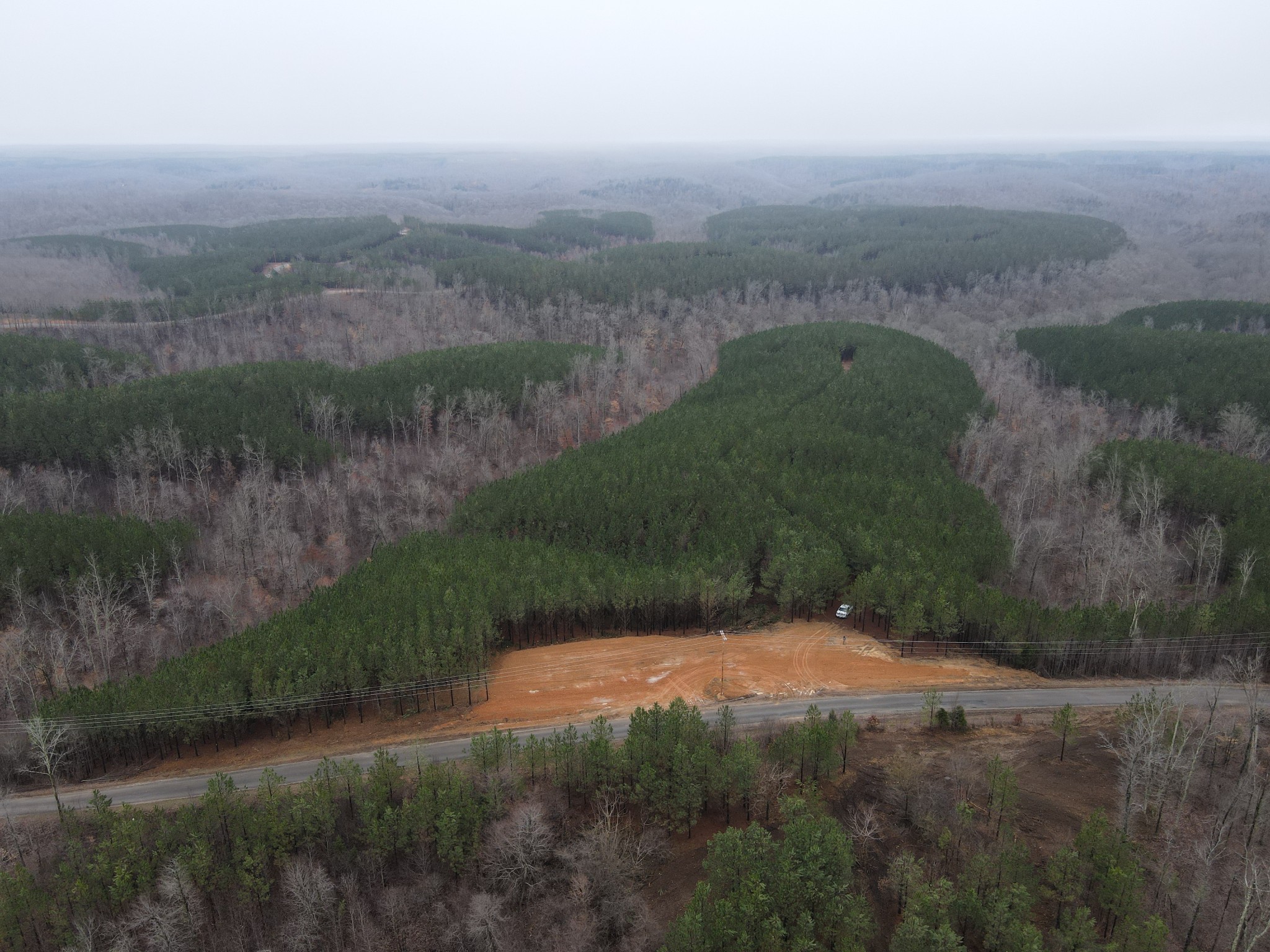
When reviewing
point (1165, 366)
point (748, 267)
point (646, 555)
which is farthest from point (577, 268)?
point (646, 555)

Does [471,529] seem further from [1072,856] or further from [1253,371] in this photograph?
[1253,371]

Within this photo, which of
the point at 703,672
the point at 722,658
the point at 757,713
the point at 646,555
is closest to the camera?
the point at 757,713

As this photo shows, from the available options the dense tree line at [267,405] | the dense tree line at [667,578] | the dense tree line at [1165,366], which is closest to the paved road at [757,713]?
the dense tree line at [667,578]

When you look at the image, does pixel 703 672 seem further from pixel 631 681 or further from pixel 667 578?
pixel 667 578

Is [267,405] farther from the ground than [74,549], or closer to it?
farther from the ground

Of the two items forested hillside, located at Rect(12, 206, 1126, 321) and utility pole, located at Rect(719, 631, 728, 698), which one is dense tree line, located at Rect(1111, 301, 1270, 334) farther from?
utility pole, located at Rect(719, 631, 728, 698)

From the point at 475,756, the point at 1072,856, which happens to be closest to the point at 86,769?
the point at 475,756

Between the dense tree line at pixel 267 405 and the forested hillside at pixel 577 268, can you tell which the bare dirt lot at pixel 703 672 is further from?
the forested hillside at pixel 577 268

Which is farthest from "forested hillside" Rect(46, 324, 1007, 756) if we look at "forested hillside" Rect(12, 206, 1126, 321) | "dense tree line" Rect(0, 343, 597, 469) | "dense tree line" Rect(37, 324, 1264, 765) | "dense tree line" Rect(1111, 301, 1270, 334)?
"forested hillside" Rect(12, 206, 1126, 321)
